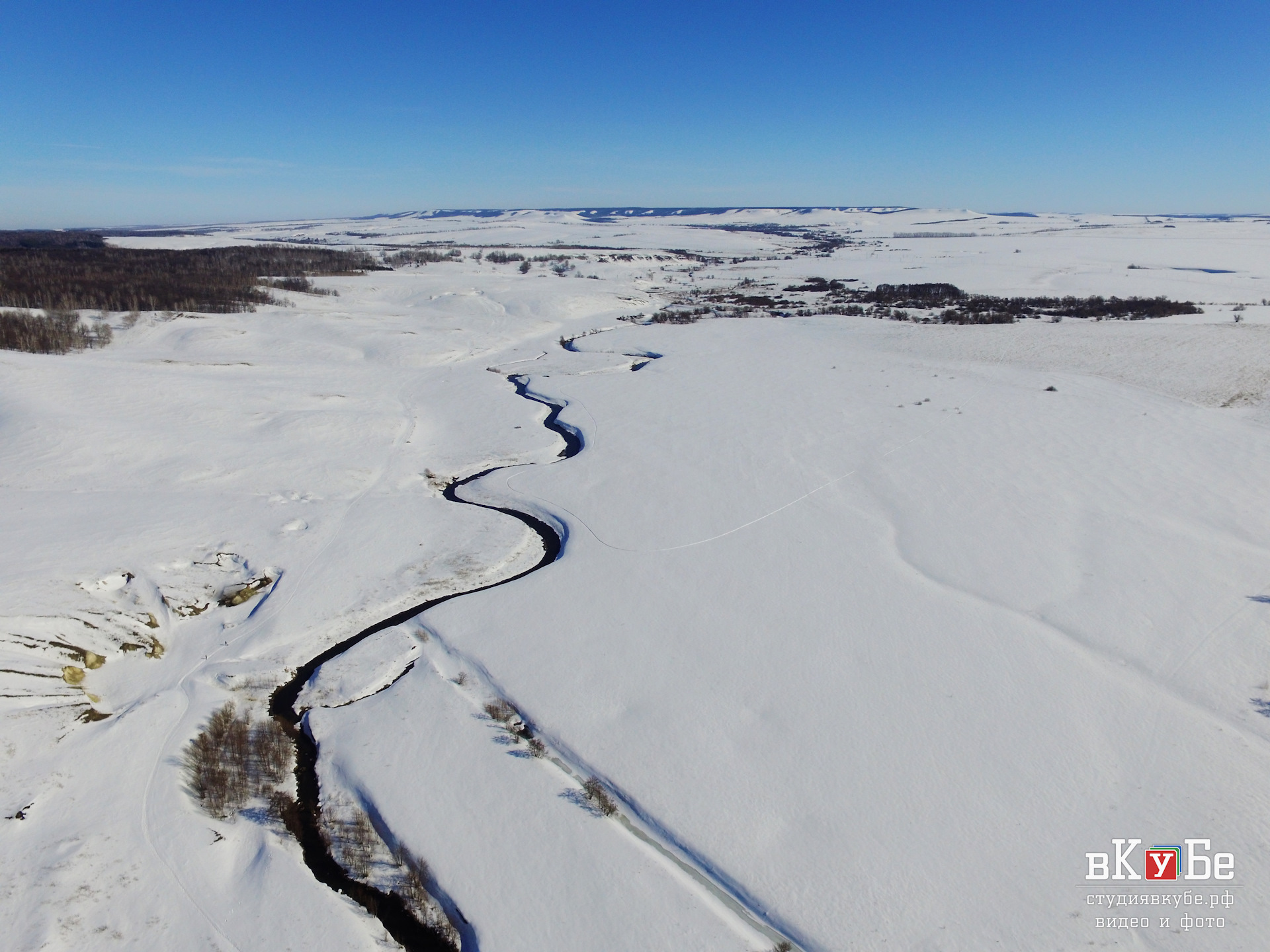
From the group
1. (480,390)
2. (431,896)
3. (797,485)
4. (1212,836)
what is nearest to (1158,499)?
(797,485)

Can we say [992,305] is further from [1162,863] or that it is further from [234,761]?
[234,761]

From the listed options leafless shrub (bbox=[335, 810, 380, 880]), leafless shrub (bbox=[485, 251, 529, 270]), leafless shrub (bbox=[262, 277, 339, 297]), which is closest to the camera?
leafless shrub (bbox=[335, 810, 380, 880])

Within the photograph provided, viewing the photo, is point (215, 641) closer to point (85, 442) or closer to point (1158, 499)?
point (85, 442)

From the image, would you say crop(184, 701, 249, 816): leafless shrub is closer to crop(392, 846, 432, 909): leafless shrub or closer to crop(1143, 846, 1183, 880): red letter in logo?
crop(392, 846, 432, 909): leafless shrub

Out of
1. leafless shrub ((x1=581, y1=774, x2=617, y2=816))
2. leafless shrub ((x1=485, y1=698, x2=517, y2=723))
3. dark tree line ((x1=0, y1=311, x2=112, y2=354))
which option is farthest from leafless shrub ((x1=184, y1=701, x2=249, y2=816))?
dark tree line ((x1=0, y1=311, x2=112, y2=354))

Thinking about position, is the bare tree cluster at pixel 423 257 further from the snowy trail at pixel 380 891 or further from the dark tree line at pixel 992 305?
the snowy trail at pixel 380 891

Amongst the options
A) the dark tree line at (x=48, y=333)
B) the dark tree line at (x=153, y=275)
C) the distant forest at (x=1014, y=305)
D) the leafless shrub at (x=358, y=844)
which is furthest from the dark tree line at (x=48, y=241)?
the leafless shrub at (x=358, y=844)

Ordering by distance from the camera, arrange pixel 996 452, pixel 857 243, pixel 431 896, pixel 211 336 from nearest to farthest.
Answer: pixel 431 896 < pixel 996 452 < pixel 211 336 < pixel 857 243
